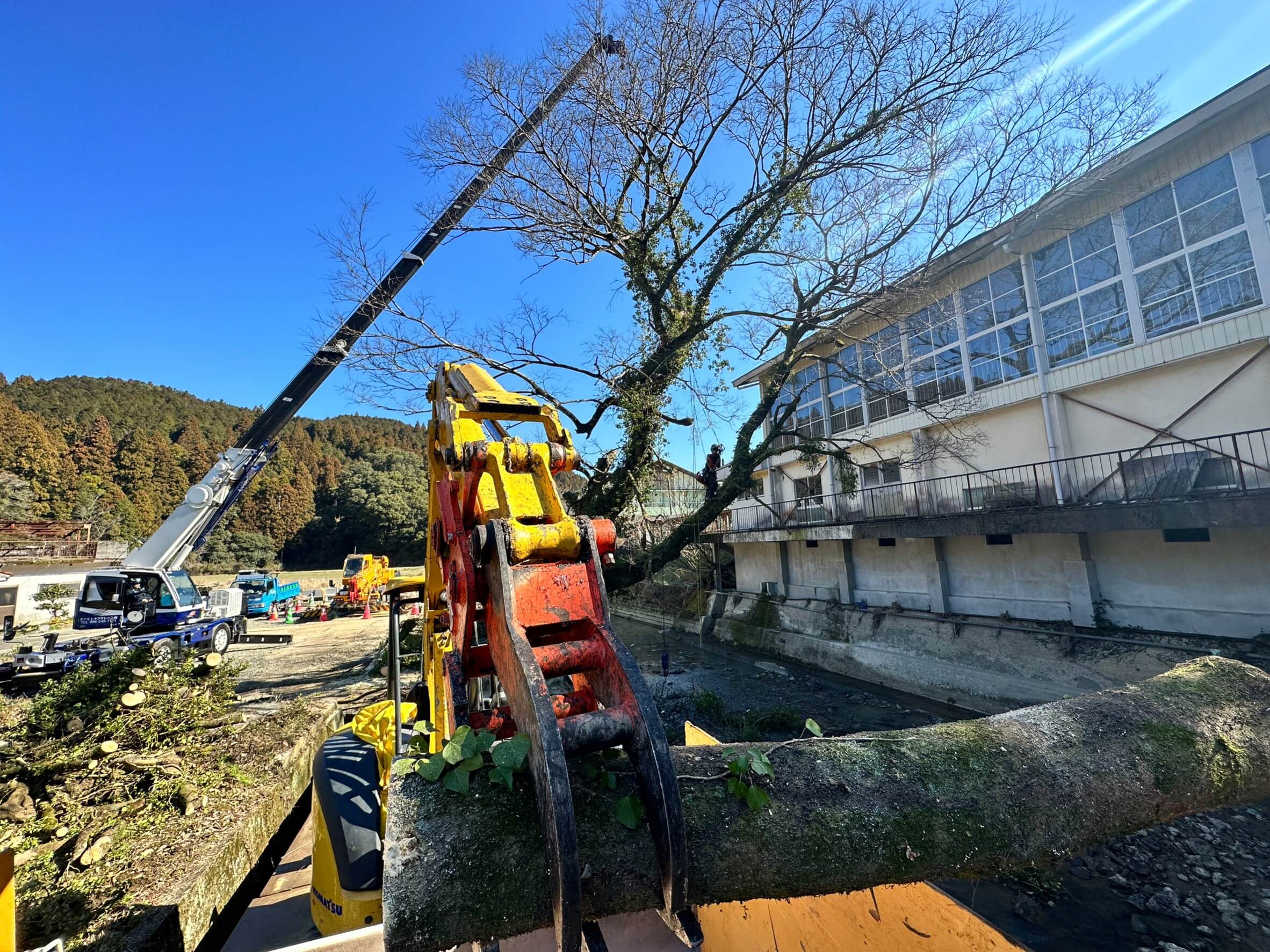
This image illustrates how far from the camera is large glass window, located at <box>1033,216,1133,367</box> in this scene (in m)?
10.8

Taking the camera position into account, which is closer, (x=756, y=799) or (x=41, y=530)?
(x=756, y=799)

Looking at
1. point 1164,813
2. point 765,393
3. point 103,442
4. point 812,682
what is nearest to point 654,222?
point 765,393

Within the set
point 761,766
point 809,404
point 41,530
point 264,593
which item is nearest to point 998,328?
point 809,404

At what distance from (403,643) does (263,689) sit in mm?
2618

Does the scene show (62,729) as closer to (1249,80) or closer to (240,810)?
(240,810)

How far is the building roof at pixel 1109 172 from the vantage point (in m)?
8.12

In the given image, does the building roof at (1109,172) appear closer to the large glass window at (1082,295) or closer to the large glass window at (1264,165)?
the large glass window at (1264,165)

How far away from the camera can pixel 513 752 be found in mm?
1510

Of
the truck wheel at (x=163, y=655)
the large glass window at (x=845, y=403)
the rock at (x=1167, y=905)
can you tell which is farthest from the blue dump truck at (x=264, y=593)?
the rock at (x=1167, y=905)

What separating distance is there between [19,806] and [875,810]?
5633 millimetres

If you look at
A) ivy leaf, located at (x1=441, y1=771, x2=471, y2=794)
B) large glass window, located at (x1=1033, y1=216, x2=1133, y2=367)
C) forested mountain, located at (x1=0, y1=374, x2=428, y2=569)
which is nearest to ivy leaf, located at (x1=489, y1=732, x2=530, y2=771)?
ivy leaf, located at (x1=441, y1=771, x2=471, y2=794)

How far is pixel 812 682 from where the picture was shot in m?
13.4

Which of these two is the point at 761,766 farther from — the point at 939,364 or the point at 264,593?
the point at 264,593

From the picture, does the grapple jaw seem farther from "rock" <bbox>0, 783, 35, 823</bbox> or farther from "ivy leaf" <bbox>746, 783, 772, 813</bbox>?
"rock" <bbox>0, 783, 35, 823</bbox>
